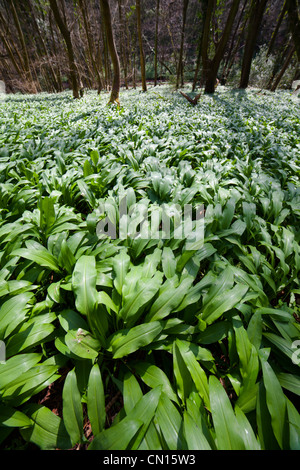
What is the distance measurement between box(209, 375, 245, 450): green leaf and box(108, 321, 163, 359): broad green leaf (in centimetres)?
35

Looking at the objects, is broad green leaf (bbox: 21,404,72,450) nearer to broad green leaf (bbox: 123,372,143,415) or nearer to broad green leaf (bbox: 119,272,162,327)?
broad green leaf (bbox: 123,372,143,415)

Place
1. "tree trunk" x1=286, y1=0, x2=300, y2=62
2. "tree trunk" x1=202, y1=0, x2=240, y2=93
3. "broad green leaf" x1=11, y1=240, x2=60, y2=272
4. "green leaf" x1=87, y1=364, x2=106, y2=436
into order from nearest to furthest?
"green leaf" x1=87, y1=364, x2=106, y2=436 → "broad green leaf" x1=11, y1=240, x2=60, y2=272 → "tree trunk" x1=286, y1=0, x2=300, y2=62 → "tree trunk" x1=202, y1=0, x2=240, y2=93

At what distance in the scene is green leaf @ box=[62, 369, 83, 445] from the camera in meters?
0.86

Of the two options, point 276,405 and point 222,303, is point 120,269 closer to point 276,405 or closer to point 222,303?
point 222,303

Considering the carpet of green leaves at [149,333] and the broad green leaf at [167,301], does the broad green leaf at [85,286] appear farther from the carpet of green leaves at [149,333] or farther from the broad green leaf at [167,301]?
the broad green leaf at [167,301]

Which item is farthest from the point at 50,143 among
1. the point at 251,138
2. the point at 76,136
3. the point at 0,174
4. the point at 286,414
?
the point at 286,414

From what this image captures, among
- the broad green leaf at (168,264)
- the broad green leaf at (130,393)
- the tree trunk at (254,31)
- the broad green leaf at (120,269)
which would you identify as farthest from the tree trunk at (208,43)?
the broad green leaf at (130,393)

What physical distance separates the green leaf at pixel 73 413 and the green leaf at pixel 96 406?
0.05 metres

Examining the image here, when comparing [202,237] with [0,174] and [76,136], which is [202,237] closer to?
[0,174]

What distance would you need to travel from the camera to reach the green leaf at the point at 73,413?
86cm

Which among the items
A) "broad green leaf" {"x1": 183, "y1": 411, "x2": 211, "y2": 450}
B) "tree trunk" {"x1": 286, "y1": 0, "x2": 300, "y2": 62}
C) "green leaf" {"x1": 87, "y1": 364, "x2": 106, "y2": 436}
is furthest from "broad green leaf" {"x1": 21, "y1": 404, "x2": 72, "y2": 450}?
"tree trunk" {"x1": 286, "y1": 0, "x2": 300, "y2": 62}
